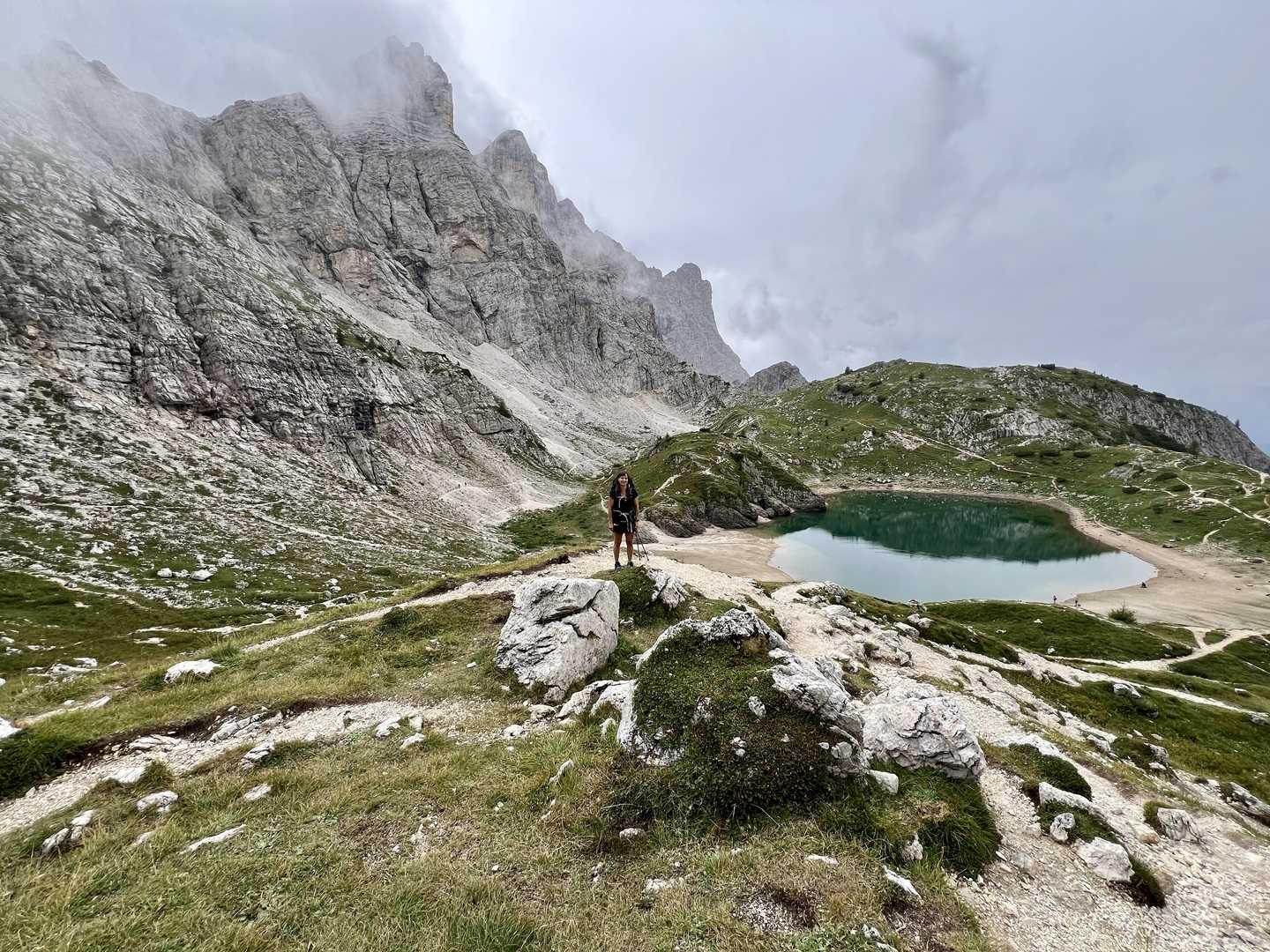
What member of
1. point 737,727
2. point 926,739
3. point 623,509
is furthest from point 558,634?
point 926,739

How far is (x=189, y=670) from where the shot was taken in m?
17.0

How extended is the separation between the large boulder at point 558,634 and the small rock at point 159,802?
798cm

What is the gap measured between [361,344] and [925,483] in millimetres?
181192

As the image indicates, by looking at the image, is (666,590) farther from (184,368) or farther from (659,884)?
(184,368)

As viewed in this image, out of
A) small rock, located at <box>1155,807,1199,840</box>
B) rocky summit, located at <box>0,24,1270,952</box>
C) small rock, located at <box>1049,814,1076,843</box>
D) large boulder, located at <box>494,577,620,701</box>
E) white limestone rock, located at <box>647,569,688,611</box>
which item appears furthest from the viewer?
white limestone rock, located at <box>647,569,688,611</box>

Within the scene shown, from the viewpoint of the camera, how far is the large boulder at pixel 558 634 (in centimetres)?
1554

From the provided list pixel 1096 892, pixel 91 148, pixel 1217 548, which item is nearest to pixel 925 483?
pixel 1217 548

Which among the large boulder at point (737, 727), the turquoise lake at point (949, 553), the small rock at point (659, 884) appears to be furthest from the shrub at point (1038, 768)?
the turquoise lake at point (949, 553)

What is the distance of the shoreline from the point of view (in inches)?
2505

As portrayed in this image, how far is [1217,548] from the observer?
9675cm

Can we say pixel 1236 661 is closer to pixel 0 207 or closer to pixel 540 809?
pixel 540 809

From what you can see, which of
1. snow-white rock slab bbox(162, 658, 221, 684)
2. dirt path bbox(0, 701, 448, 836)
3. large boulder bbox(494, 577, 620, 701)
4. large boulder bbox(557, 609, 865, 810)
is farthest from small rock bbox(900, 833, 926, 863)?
snow-white rock slab bbox(162, 658, 221, 684)

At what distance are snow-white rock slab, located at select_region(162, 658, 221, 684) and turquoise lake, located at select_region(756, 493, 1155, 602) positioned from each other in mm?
69873

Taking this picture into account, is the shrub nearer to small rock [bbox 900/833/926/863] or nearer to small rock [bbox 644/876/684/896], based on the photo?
small rock [bbox 900/833/926/863]
